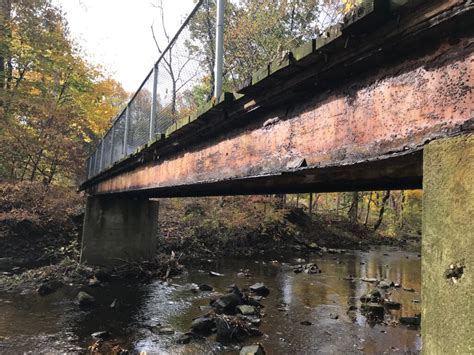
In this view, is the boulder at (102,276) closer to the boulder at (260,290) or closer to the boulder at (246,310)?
the boulder at (260,290)

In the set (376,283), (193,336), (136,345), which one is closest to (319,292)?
(376,283)

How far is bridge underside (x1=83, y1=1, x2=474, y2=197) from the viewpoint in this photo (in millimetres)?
1900

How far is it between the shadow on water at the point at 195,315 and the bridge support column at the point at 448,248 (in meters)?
5.46

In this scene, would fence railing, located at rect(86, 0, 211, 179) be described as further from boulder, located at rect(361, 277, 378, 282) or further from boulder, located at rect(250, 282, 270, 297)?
boulder, located at rect(361, 277, 378, 282)

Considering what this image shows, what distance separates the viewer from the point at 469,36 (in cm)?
182

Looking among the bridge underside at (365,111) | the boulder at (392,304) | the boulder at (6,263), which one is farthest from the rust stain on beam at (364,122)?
the boulder at (6,263)

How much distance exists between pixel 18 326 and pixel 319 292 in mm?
7593

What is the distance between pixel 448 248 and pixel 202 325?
261 inches

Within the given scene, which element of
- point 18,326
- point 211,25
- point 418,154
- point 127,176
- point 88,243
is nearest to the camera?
point 418,154

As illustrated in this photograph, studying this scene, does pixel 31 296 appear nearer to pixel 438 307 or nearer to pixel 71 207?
pixel 71 207

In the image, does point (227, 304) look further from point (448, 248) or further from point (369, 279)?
point (448, 248)

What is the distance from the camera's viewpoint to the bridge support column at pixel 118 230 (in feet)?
→ 46.0

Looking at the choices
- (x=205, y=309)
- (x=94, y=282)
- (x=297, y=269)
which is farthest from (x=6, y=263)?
(x=297, y=269)

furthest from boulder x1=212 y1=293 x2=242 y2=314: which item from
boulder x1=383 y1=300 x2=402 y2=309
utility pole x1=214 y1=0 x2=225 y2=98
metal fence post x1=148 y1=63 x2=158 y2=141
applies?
utility pole x1=214 y1=0 x2=225 y2=98
